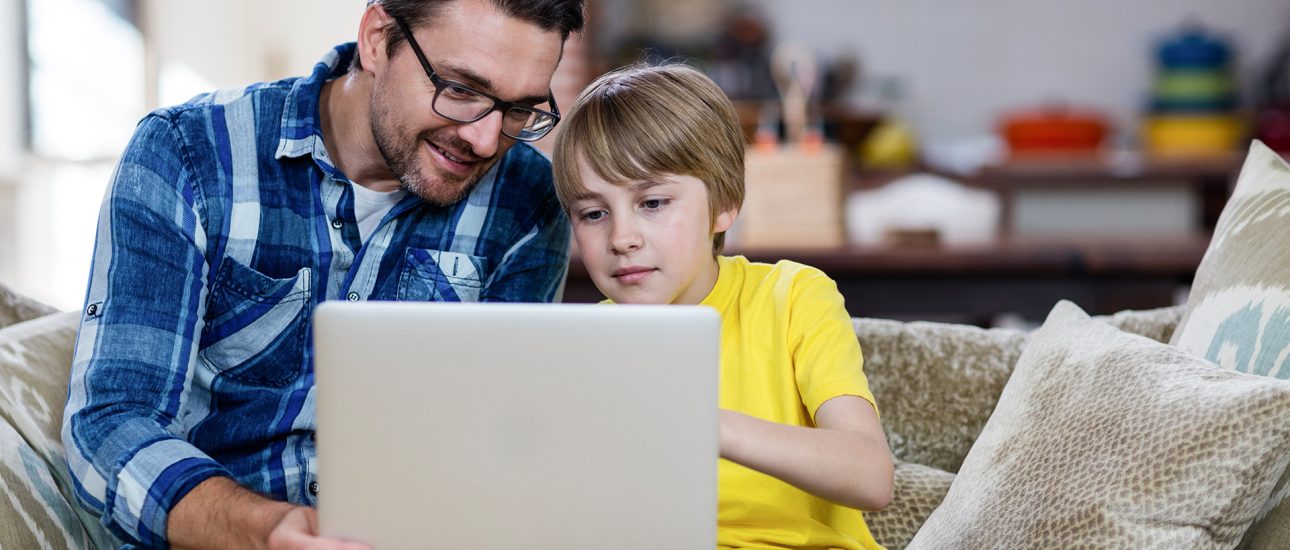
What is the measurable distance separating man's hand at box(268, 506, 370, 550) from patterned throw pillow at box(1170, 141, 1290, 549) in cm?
79

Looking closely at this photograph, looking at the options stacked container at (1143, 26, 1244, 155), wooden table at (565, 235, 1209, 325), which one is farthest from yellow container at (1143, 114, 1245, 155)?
wooden table at (565, 235, 1209, 325)

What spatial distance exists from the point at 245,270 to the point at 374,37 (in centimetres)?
32

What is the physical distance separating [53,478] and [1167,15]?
6.01 meters

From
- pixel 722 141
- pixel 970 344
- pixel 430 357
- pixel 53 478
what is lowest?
pixel 53 478

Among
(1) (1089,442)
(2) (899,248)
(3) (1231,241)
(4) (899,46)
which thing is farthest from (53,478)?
(4) (899,46)

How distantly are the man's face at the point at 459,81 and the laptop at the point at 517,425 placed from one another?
57 cm

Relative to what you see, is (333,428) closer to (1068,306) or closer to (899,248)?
(1068,306)

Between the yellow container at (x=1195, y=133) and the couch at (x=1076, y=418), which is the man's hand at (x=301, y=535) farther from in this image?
the yellow container at (x=1195, y=133)

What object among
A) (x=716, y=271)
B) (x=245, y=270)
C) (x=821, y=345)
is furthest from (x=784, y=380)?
(x=245, y=270)

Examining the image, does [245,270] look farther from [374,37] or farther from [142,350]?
[374,37]

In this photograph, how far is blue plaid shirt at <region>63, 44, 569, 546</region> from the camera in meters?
1.27

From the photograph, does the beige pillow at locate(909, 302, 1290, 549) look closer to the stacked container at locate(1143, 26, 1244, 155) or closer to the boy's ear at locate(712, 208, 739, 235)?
the boy's ear at locate(712, 208, 739, 235)

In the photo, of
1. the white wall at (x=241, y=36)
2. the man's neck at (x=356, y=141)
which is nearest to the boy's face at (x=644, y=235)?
the man's neck at (x=356, y=141)

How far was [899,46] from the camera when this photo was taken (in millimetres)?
6328
